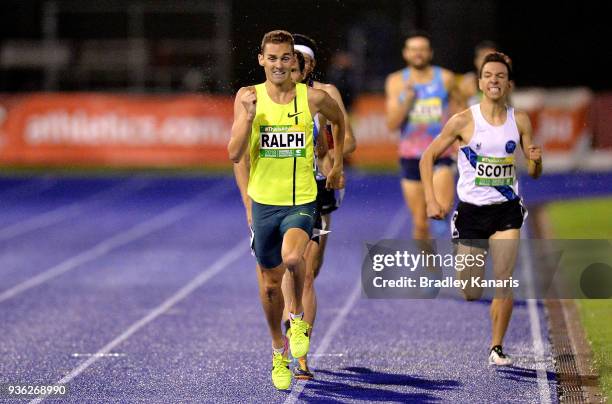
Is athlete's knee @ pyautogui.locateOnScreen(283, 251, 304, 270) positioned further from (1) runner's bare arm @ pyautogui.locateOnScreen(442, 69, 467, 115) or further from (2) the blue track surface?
(1) runner's bare arm @ pyautogui.locateOnScreen(442, 69, 467, 115)

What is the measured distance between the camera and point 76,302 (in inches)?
469

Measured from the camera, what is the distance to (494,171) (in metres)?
8.45

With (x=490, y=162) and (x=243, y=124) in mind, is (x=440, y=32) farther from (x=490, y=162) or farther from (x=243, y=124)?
(x=243, y=124)

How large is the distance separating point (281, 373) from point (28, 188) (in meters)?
16.1

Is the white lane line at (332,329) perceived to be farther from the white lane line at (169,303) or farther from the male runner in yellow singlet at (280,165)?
the white lane line at (169,303)

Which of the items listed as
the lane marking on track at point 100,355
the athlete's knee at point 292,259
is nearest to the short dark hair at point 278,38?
the athlete's knee at point 292,259

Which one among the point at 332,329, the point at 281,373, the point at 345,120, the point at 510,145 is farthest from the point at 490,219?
the point at 332,329

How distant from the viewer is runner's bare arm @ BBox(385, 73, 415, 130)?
1154cm

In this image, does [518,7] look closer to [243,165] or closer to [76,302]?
[76,302]

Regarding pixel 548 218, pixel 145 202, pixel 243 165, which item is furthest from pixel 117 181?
pixel 243 165

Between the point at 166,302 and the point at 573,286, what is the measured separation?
378 centimetres

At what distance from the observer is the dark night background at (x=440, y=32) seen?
2530cm

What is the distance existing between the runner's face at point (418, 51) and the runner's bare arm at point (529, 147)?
3.06 metres

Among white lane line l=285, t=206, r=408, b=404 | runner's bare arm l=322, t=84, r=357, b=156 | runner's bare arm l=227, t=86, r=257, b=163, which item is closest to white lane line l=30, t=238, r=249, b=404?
white lane line l=285, t=206, r=408, b=404
